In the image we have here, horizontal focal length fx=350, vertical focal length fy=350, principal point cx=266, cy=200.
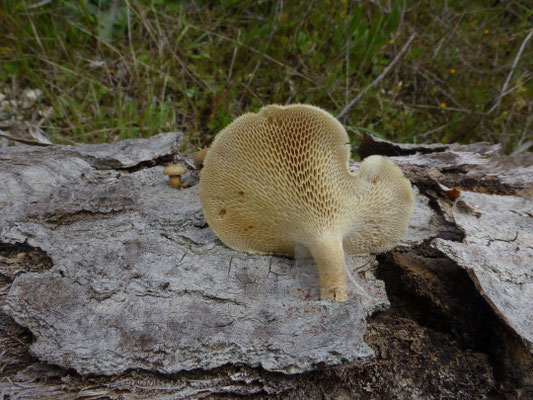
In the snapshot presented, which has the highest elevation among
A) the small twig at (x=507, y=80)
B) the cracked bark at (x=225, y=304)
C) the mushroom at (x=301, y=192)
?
the small twig at (x=507, y=80)

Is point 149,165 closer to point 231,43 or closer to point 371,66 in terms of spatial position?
point 231,43

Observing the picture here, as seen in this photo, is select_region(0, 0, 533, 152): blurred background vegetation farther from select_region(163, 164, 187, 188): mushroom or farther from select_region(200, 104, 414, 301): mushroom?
select_region(200, 104, 414, 301): mushroom

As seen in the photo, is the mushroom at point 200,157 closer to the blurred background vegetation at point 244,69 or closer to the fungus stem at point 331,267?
the fungus stem at point 331,267

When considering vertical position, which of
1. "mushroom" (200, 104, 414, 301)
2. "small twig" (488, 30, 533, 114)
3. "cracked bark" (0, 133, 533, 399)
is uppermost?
"small twig" (488, 30, 533, 114)

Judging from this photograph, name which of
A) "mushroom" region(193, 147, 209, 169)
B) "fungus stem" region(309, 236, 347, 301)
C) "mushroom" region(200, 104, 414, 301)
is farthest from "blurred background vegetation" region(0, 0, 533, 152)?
"fungus stem" region(309, 236, 347, 301)

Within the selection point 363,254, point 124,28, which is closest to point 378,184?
point 363,254

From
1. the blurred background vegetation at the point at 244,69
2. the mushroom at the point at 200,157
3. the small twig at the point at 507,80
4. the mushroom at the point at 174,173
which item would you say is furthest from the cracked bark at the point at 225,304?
the small twig at the point at 507,80
